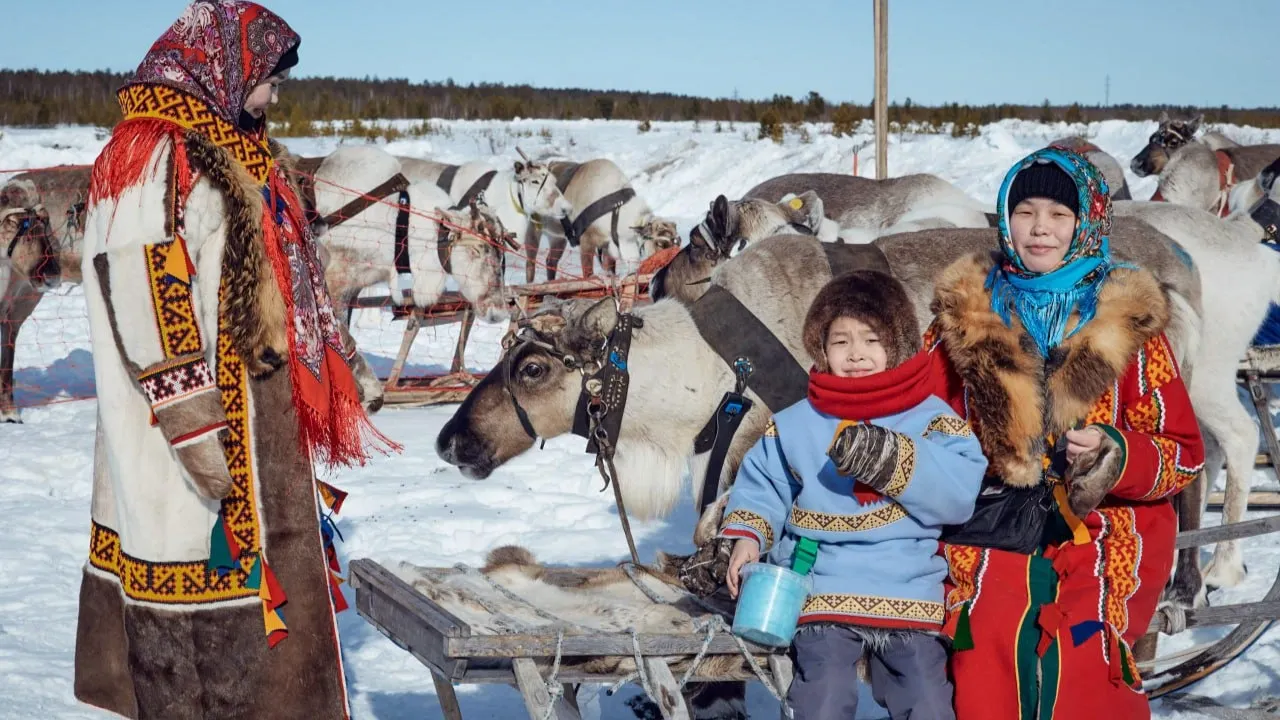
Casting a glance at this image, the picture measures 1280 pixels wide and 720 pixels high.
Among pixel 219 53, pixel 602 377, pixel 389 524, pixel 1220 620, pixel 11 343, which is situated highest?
pixel 219 53

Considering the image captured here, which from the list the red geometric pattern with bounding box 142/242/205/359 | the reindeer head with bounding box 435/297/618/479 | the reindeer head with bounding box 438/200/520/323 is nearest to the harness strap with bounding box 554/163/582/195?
the reindeer head with bounding box 438/200/520/323

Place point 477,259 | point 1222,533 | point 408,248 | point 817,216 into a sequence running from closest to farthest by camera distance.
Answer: point 1222,533, point 817,216, point 408,248, point 477,259

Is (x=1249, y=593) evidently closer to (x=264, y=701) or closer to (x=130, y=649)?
(x=264, y=701)

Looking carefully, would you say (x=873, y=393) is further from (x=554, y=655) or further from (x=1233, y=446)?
(x=1233, y=446)

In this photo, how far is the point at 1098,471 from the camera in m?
2.20

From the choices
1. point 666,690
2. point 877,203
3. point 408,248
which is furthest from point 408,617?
point 408,248

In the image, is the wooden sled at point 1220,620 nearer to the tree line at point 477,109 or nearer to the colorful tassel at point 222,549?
the colorful tassel at point 222,549

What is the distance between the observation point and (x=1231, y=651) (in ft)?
11.4

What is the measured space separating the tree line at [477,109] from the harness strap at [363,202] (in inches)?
593

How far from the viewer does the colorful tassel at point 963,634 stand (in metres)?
2.29

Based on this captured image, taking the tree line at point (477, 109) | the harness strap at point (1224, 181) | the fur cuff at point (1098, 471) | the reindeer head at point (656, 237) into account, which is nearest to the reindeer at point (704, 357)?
the fur cuff at point (1098, 471)

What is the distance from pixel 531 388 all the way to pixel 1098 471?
1638mm

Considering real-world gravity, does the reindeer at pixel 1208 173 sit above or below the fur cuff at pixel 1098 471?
above

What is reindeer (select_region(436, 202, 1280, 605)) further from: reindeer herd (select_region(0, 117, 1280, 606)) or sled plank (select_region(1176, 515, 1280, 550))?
sled plank (select_region(1176, 515, 1280, 550))
